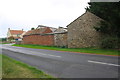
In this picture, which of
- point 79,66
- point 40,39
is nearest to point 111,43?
point 79,66

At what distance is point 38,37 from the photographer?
34.4 meters

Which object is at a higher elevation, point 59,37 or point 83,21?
point 83,21

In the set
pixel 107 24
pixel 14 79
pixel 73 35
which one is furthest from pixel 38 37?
pixel 14 79

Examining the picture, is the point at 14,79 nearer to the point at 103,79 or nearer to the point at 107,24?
the point at 103,79

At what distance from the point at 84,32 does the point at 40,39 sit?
48.1 feet

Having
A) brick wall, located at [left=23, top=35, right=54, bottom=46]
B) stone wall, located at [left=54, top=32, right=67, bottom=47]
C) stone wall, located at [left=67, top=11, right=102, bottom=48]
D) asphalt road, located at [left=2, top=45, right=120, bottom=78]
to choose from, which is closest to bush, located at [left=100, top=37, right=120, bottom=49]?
stone wall, located at [left=67, top=11, right=102, bottom=48]

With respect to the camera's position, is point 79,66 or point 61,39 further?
point 61,39

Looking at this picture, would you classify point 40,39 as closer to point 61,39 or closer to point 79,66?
point 61,39

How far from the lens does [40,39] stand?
1310 inches

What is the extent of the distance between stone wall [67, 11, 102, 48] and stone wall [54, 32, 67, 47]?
1.58m

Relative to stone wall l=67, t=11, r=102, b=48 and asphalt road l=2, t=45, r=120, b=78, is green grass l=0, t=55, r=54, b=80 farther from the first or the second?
stone wall l=67, t=11, r=102, b=48

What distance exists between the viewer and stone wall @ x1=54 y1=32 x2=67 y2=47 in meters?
26.0

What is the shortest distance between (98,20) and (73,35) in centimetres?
560

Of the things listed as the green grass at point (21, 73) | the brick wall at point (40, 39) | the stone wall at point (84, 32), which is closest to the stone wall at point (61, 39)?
the brick wall at point (40, 39)
